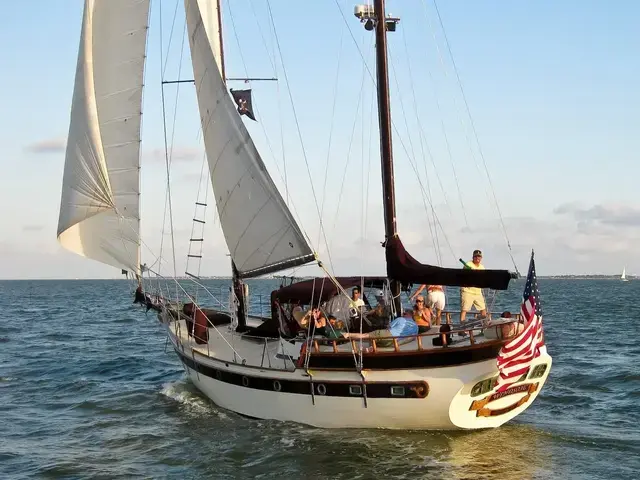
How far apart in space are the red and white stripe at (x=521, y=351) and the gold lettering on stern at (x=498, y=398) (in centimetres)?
82

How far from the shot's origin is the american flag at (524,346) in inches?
593

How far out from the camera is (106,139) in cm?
2089

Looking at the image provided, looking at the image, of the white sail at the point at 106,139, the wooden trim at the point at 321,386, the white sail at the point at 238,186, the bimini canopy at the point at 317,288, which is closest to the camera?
the wooden trim at the point at 321,386

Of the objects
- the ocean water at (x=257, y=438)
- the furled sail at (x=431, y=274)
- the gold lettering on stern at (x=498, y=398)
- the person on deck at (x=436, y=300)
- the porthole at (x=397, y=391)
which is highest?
the furled sail at (x=431, y=274)

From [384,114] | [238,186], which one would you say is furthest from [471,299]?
[238,186]

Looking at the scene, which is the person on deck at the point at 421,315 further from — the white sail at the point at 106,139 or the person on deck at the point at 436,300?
the white sail at the point at 106,139

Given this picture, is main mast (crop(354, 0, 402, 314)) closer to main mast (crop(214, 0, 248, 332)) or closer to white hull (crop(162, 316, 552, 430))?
main mast (crop(214, 0, 248, 332))

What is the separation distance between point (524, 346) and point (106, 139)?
1248cm

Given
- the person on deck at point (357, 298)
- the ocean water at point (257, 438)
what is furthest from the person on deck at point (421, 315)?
the ocean water at point (257, 438)

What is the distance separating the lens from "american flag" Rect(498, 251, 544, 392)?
15055mm

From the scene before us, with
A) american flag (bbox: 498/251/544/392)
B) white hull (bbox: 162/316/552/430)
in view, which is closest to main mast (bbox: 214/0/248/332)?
white hull (bbox: 162/316/552/430)

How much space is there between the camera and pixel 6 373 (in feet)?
92.2

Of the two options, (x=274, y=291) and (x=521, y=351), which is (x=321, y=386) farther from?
(x=521, y=351)

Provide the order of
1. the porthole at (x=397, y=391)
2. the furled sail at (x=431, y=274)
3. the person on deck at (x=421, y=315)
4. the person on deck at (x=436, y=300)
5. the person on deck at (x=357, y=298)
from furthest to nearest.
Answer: the person on deck at (x=436, y=300)
the person on deck at (x=357, y=298)
the person on deck at (x=421, y=315)
the furled sail at (x=431, y=274)
the porthole at (x=397, y=391)
